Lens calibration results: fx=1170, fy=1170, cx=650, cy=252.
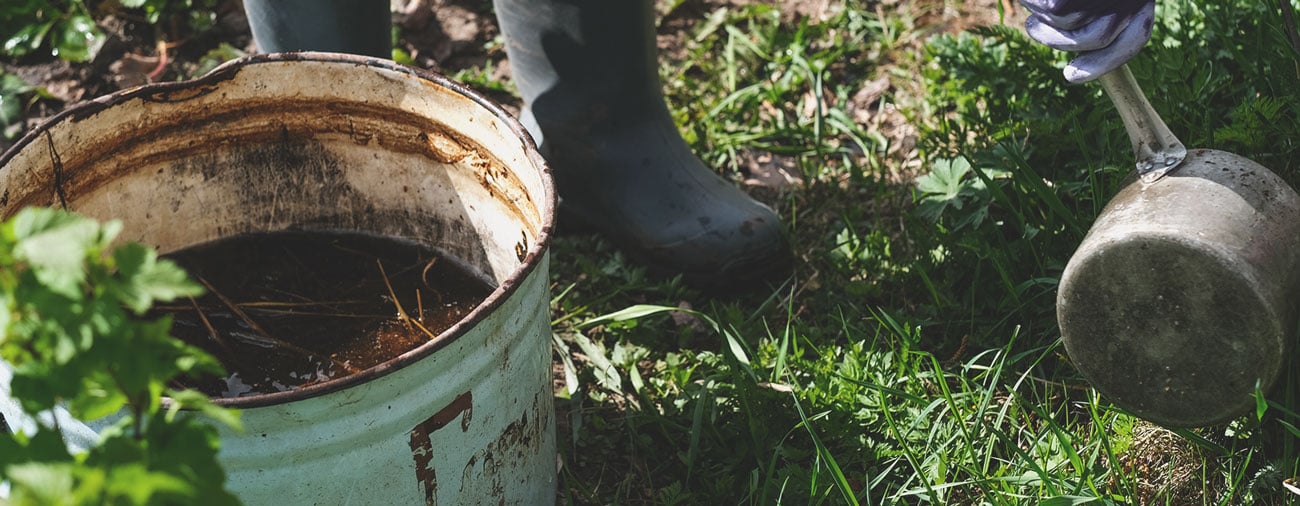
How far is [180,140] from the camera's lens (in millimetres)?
2008

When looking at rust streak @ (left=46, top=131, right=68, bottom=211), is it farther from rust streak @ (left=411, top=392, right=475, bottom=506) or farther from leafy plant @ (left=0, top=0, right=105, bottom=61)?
leafy plant @ (left=0, top=0, right=105, bottom=61)

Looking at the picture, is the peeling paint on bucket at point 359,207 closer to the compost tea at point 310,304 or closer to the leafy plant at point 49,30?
the compost tea at point 310,304

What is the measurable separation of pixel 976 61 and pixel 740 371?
921 mm

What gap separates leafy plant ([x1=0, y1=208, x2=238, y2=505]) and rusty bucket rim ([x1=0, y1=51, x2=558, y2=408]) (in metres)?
0.26

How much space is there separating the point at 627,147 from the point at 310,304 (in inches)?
29.8

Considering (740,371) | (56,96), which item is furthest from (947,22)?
(56,96)

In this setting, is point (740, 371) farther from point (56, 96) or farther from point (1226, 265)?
point (56, 96)

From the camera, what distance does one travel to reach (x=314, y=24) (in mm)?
2129

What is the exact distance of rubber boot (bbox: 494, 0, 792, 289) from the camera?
7.66 feet

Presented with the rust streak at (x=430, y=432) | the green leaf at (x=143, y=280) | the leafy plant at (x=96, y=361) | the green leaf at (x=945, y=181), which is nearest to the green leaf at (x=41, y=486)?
the leafy plant at (x=96, y=361)

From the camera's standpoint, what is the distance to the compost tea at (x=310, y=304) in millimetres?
1884

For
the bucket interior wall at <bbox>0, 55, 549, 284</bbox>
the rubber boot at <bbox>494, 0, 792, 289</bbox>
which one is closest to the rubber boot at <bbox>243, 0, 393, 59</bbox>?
the bucket interior wall at <bbox>0, 55, 549, 284</bbox>

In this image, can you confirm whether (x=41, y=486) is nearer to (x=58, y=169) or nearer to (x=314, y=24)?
(x=58, y=169)

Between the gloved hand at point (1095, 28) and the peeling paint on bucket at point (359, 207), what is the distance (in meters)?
0.73
